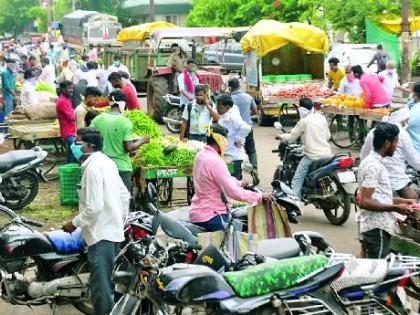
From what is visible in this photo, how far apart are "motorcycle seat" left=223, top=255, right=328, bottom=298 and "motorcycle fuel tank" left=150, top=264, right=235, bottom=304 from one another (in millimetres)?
79

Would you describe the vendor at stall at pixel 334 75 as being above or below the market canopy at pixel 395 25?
below

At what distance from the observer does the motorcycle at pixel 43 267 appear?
7.64 m

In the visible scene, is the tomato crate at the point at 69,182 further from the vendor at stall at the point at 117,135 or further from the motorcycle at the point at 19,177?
the vendor at stall at the point at 117,135

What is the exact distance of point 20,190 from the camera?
1275cm

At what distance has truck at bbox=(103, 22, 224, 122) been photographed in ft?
71.7

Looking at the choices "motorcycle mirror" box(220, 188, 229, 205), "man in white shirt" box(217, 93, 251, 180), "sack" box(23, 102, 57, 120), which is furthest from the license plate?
"sack" box(23, 102, 57, 120)

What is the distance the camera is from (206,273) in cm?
555

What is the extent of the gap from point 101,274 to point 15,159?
564cm

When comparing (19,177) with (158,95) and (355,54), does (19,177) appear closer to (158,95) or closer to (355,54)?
(158,95)

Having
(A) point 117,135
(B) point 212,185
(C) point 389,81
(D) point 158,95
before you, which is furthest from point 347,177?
(D) point 158,95

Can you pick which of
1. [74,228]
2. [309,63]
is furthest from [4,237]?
[309,63]

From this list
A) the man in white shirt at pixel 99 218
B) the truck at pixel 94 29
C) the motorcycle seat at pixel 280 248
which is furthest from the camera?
the truck at pixel 94 29

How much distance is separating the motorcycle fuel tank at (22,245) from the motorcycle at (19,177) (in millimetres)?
4611

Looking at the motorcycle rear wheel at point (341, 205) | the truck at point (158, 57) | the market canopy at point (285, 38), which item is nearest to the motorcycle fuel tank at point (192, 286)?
the motorcycle rear wheel at point (341, 205)
